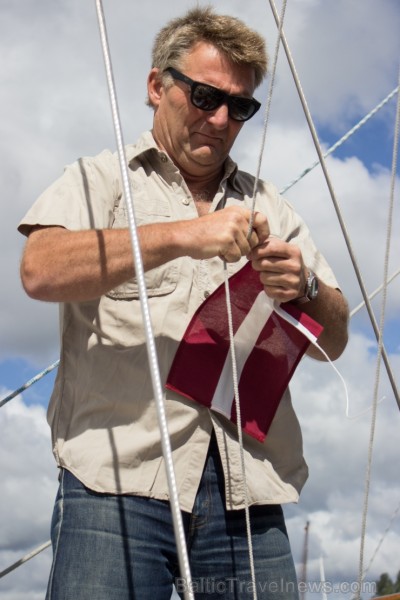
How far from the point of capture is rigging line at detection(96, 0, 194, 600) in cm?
138

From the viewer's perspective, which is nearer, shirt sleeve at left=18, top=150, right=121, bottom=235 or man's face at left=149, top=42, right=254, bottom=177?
shirt sleeve at left=18, top=150, right=121, bottom=235

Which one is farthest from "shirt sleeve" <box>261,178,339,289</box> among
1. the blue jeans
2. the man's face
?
the blue jeans

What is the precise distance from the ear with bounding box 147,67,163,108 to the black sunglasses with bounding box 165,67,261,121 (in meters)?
0.13

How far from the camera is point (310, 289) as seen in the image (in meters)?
2.26

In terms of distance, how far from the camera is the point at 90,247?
1.98 meters

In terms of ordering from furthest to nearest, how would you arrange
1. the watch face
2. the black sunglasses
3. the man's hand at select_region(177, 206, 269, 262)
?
the black sunglasses < the watch face < the man's hand at select_region(177, 206, 269, 262)

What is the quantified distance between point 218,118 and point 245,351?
59cm

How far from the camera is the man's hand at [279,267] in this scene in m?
2.08

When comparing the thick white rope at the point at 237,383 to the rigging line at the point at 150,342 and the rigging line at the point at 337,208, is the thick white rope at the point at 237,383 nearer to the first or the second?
the rigging line at the point at 337,208

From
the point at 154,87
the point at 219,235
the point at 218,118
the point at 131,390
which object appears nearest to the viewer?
the point at 219,235

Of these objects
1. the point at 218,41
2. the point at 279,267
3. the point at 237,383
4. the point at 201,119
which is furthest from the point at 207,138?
the point at 237,383

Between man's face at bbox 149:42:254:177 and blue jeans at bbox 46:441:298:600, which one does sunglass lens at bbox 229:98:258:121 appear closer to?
man's face at bbox 149:42:254:177

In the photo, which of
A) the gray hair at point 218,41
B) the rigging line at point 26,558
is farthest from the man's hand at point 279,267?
the rigging line at point 26,558

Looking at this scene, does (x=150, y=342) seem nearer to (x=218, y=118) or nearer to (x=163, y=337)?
(x=163, y=337)
